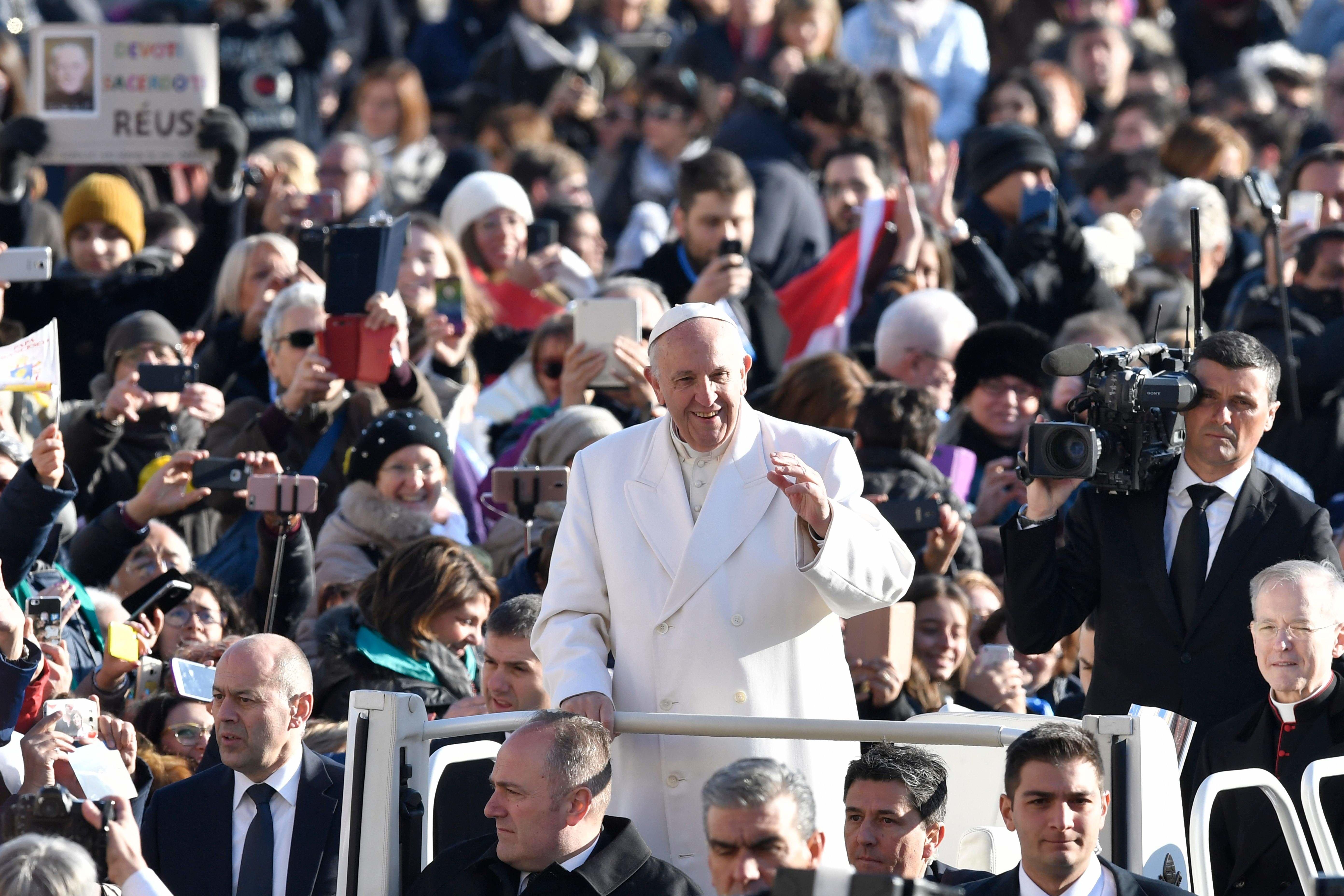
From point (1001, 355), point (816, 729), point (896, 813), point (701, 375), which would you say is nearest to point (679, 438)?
point (701, 375)

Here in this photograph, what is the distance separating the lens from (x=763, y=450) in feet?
18.6

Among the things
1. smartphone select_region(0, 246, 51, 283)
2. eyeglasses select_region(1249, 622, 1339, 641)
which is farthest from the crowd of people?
smartphone select_region(0, 246, 51, 283)

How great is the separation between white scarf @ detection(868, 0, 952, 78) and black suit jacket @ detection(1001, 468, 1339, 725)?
7731mm

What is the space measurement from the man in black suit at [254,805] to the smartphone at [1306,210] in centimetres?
528

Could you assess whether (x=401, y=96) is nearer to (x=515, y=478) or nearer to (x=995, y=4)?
(x=995, y=4)

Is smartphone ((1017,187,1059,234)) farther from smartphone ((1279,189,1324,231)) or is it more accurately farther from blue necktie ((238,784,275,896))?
blue necktie ((238,784,275,896))

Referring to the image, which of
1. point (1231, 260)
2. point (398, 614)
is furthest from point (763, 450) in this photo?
point (1231, 260)

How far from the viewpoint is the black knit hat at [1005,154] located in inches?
A: 412

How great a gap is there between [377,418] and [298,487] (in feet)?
2.75

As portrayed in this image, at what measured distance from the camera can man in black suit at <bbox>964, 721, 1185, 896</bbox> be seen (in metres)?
4.98

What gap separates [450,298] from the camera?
971cm

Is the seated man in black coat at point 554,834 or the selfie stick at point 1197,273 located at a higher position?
the selfie stick at point 1197,273

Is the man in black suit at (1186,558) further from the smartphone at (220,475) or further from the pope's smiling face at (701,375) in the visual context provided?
the smartphone at (220,475)

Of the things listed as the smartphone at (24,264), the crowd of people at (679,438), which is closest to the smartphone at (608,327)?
the crowd of people at (679,438)
